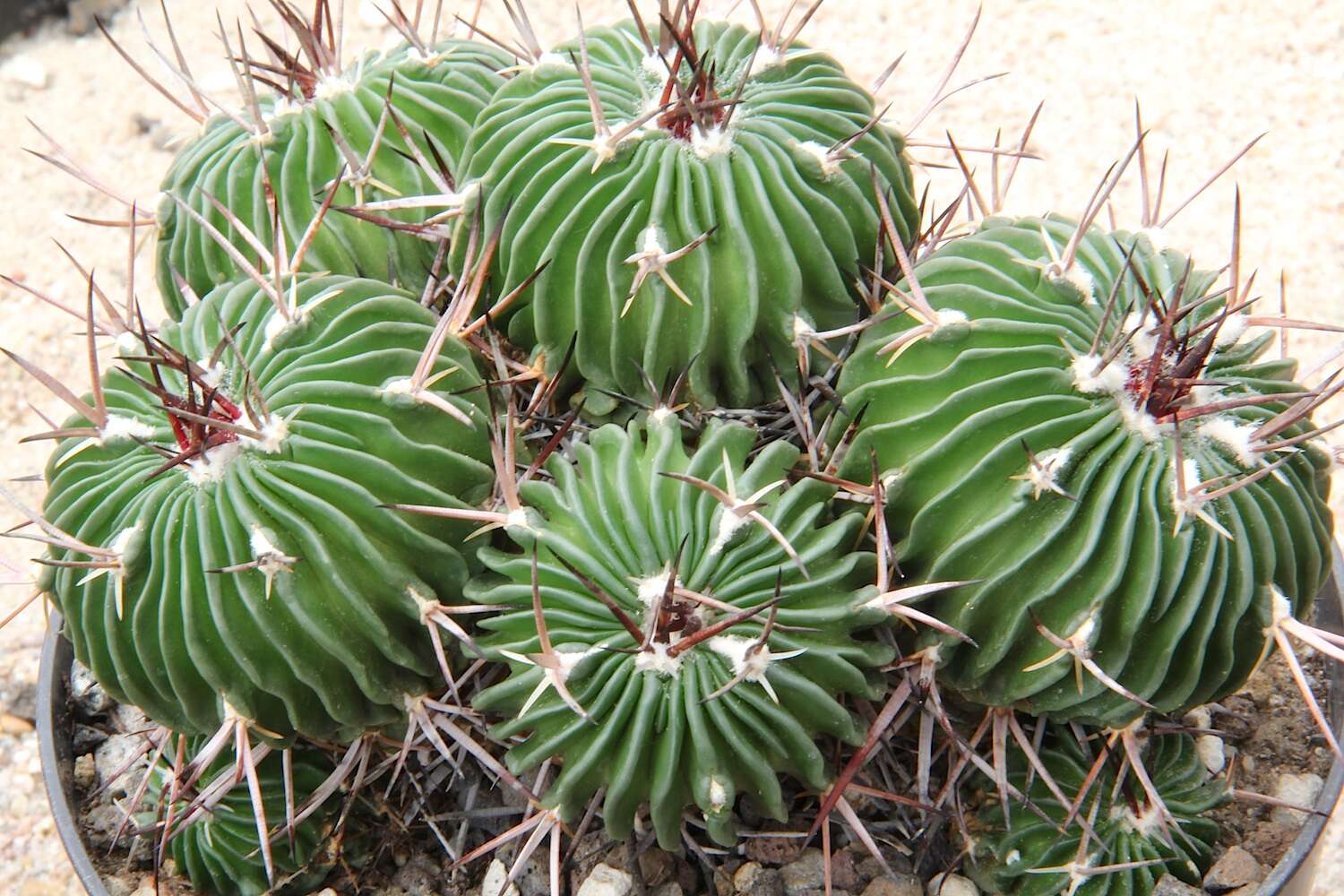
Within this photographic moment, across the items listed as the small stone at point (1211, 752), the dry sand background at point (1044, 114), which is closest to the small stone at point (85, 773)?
the small stone at point (1211, 752)

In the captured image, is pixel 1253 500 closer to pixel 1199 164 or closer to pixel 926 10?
pixel 1199 164

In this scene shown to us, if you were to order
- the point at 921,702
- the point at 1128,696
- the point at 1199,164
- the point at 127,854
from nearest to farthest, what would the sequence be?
the point at 1128,696, the point at 921,702, the point at 127,854, the point at 1199,164

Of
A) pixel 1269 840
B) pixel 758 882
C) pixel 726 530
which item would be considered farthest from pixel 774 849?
pixel 1269 840

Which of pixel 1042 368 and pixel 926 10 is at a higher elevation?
pixel 1042 368

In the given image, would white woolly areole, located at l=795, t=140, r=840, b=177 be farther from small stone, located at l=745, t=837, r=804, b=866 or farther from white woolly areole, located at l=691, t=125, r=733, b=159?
small stone, located at l=745, t=837, r=804, b=866

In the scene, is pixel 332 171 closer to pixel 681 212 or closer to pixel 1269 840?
pixel 681 212

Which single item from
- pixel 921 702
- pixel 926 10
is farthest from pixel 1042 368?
pixel 926 10
